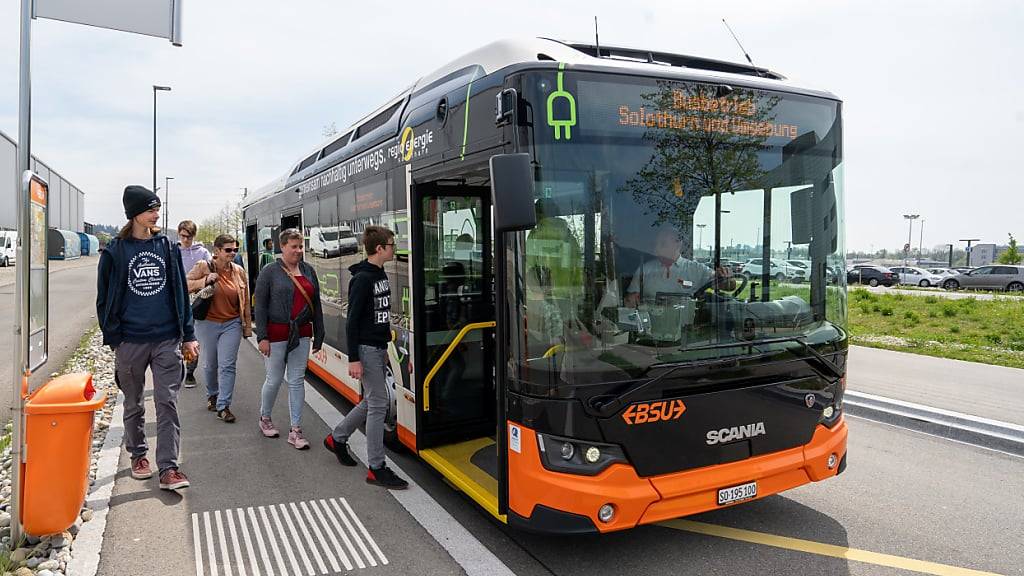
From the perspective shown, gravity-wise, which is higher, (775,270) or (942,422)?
(775,270)

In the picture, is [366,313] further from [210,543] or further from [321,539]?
[210,543]

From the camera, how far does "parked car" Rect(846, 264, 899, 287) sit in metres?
40.5

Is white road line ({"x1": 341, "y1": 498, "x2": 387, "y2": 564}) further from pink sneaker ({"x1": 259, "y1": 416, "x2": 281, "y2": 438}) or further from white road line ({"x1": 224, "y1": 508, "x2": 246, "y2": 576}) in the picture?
pink sneaker ({"x1": 259, "y1": 416, "x2": 281, "y2": 438})

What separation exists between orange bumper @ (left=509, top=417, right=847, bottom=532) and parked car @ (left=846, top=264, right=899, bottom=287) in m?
40.8

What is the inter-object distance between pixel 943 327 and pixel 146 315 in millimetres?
15297

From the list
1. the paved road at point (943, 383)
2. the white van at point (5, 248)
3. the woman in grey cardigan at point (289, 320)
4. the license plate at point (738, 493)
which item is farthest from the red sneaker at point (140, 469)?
the white van at point (5, 248)

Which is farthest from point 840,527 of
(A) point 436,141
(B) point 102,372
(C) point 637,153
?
(B) point 102,372

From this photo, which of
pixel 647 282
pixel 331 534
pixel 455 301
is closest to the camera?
A: pixel 647 282

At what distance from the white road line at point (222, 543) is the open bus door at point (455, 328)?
4.66ft

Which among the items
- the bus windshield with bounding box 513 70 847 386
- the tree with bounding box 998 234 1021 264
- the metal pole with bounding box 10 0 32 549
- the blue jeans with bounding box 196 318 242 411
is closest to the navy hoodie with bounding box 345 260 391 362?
the bus windshield with bounding box 513 70 847 386

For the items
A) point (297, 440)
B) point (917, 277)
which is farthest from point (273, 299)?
point (917, 277)

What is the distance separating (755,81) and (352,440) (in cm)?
450

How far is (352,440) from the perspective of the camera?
6.18 meters

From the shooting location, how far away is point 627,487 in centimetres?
349
